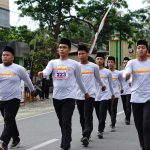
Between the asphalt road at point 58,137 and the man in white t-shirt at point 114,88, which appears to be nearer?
the asphalt road at point 58,137

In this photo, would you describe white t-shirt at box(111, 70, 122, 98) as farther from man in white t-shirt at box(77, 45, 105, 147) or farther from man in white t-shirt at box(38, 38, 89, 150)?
man in white t-shirt at box(38, 38, 89, 150)

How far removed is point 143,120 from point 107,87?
406 centimetres

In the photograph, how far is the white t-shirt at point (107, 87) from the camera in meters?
11.9

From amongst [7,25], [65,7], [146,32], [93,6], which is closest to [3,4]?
[7,25]

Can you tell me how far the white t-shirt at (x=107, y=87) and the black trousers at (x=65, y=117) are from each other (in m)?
2.94

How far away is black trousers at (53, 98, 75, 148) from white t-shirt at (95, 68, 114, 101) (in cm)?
294

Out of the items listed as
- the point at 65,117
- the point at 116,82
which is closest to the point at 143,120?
the point at 65,117

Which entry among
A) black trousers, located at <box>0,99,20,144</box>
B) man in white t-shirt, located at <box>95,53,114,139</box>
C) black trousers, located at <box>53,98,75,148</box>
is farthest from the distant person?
man in white t-shirt, located at <box>95,53,114,139</box>

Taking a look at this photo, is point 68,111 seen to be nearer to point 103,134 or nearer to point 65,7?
point 103,134

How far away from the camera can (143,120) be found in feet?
27.0

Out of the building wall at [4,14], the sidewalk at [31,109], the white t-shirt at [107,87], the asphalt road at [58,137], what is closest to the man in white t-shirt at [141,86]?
the asphalt road at [58,137]

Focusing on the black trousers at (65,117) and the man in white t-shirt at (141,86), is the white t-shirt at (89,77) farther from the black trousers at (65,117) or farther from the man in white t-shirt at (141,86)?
the man in white t-shirt at (141,86)

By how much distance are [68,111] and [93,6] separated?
3127cm

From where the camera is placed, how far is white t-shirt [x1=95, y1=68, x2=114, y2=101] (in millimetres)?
11945
